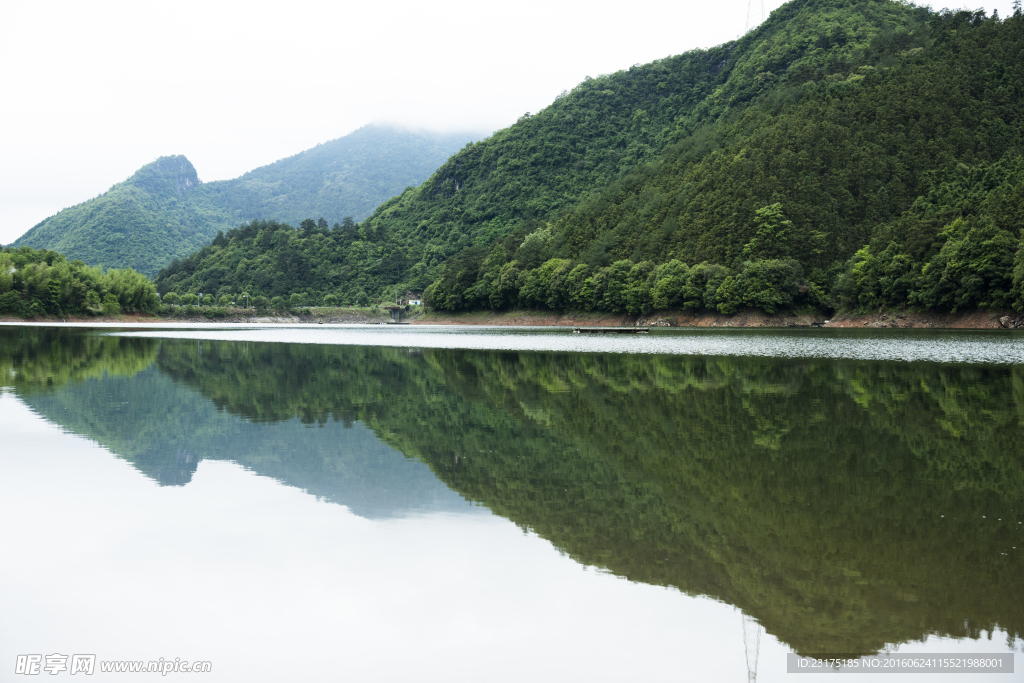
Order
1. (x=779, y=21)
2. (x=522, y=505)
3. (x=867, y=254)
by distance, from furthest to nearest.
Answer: (x=779, y=21), (x=867, y=254), (x=522, y=505)

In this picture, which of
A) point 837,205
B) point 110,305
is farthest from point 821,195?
point 110,305

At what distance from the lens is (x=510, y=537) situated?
28.5 ft

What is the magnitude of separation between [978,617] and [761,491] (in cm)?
402

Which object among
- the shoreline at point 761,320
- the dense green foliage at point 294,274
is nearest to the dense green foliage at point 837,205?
the shoreline at point 761,320

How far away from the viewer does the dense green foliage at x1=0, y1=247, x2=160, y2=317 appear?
4291 inches

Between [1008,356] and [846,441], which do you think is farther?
[1008,356]

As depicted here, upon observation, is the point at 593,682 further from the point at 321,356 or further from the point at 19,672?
the point at 321,356

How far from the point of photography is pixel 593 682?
547 centimetres

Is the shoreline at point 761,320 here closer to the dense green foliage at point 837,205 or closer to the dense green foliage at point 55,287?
the dense green foliage at point 837,205

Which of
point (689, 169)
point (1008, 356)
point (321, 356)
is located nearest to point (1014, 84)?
point (689, 169)

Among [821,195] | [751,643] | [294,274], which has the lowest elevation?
[751,643]

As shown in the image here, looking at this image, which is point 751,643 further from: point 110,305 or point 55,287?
point 110,305

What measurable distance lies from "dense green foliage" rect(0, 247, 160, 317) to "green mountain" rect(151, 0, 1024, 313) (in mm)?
57982

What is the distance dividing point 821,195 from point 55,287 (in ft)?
385
